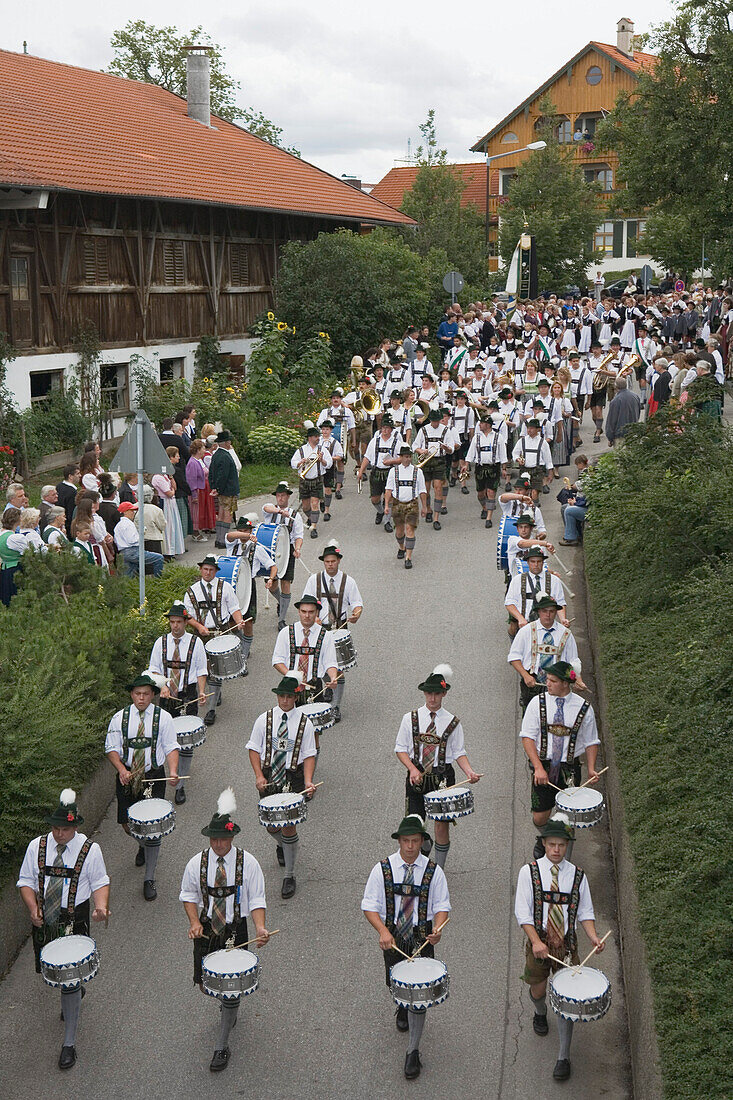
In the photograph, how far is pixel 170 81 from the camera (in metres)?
57.8

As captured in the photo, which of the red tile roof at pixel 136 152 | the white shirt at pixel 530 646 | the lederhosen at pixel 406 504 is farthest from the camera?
the red tile roof at pixel 136 152

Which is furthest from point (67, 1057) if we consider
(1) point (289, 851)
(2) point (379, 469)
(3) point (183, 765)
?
(2) point (379, 469)

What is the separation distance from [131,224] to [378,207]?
14620mm

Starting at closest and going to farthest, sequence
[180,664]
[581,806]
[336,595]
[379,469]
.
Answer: [581,806]
[180,664]
[336,595]
[379,469]

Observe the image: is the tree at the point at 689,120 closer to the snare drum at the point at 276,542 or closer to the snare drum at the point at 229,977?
the snare drum at the point at 276,542

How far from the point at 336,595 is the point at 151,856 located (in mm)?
4231

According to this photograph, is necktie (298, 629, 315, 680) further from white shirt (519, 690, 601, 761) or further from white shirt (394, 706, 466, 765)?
white shirt (519, 690, 601, 761)

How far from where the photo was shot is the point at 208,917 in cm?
783

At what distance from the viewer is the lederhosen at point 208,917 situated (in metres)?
7.78

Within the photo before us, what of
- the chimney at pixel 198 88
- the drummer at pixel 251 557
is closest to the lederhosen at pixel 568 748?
the drummer at pixel 251 557

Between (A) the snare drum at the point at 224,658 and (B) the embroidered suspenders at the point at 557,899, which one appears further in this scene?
(A) the snare drum at the point at 224,658

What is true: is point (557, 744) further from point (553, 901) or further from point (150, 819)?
point (150, 819)

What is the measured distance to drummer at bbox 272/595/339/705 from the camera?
11.4 m

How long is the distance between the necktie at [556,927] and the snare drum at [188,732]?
12.8 feet
